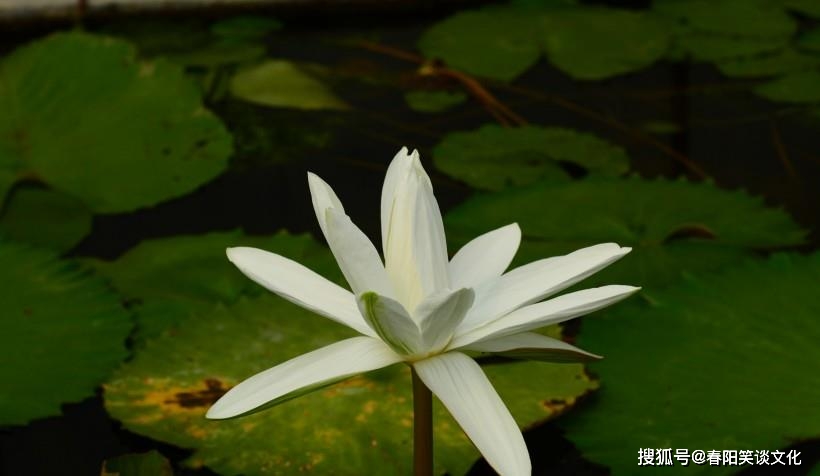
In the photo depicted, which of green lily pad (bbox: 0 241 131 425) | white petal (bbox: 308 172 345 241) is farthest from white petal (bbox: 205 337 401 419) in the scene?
green lily pad (bbox: 0 241 131 425)

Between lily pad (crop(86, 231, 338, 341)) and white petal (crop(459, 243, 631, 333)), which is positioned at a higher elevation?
white petal (crop(459, 243, 631, 333))

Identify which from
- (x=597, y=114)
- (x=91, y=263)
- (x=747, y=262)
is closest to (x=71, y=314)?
(x=91, y=263)

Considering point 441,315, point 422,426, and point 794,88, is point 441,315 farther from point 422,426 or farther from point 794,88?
point 794,88

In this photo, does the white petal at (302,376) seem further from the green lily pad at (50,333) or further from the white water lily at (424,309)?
the green lily pad at (50,333)

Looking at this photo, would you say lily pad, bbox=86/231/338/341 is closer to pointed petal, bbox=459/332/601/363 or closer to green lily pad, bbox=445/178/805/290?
green lily pad, bbox=445/178/805/290

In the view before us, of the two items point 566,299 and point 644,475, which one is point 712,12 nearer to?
point 644,475

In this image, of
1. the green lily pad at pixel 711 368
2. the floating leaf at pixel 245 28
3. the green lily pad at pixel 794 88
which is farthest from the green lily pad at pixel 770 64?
the floating leaf at pixel 245 28
